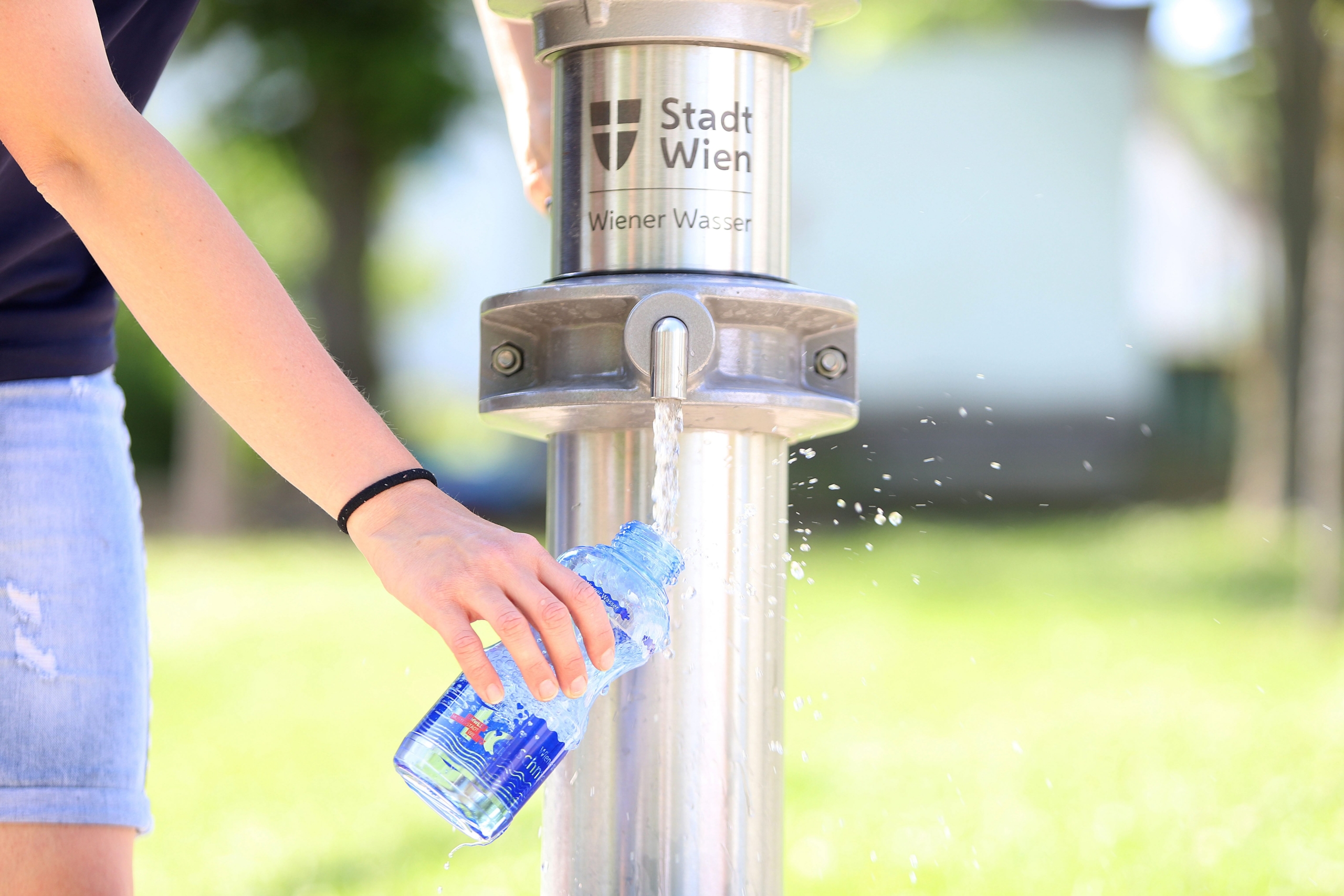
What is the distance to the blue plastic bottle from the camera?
1.46m

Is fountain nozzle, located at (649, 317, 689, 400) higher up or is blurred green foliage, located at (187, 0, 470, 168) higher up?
blurred green foliage, located at (187, 0, 470, 168)

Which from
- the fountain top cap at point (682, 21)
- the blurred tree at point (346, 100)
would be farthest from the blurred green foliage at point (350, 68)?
the fountain top cap at point (682, 21)

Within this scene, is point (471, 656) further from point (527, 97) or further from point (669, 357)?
point (527, 97)

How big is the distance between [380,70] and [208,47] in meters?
1.93

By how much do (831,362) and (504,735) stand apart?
22.5 inches

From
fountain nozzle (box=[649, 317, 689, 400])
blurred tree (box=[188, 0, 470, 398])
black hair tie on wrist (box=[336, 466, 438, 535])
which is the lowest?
black hair tie on wrist (box=[336, 466, 438, 535])

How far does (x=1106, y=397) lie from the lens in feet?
55.6

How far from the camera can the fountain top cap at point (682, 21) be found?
5.33 feet

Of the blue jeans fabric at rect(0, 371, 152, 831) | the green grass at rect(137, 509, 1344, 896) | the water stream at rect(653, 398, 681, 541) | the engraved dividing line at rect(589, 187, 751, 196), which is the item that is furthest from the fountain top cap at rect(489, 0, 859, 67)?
the green grass at rect(137, 509, 1344, 896)

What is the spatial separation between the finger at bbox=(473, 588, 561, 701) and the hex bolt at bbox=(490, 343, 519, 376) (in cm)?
49

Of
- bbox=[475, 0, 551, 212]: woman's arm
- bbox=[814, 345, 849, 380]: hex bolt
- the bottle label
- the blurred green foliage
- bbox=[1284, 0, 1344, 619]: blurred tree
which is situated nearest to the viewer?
the bottle label

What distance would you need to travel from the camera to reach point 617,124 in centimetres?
165

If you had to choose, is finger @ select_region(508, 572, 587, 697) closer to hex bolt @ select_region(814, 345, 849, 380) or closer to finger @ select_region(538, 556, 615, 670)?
finger @ select_region(538, 556, 615, 670)

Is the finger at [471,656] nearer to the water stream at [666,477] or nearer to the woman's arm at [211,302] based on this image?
the woman's arm at [211,302]
